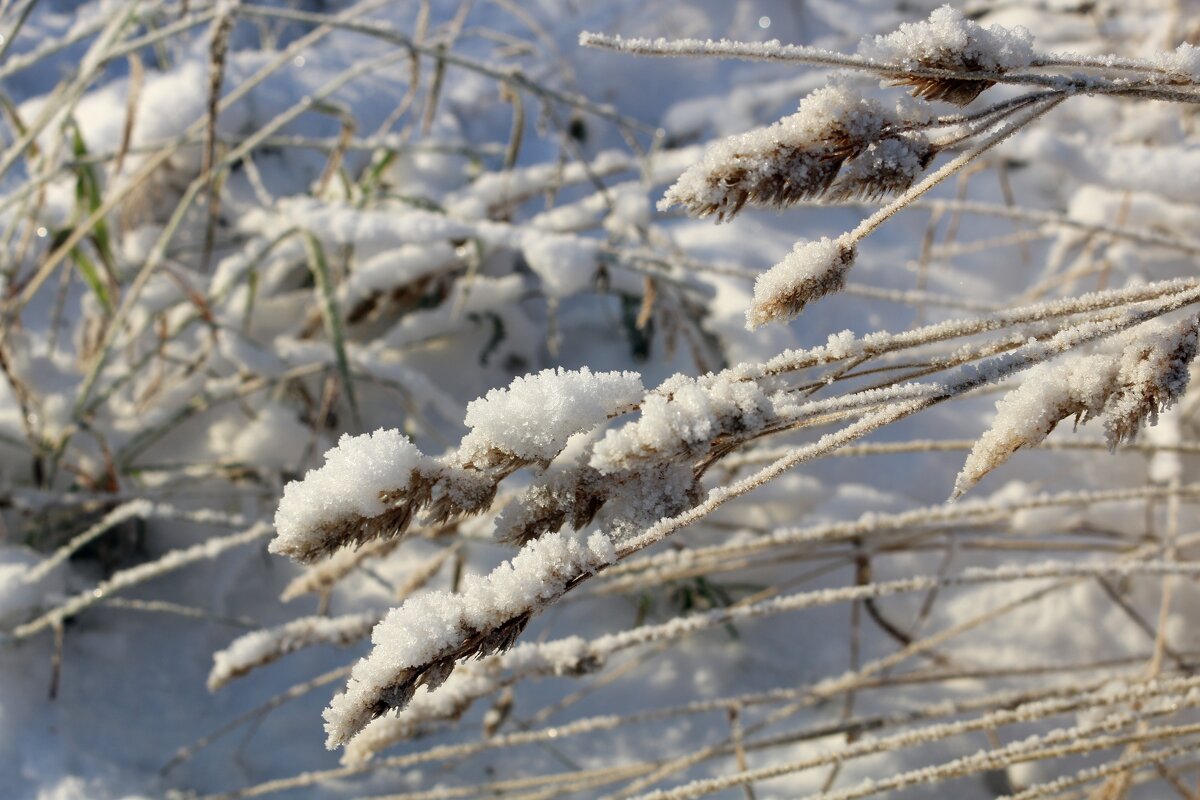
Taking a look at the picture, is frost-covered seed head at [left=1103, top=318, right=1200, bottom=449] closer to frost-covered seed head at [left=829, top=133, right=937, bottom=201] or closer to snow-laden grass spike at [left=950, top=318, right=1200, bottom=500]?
snow-laden grass spike at [left=950, top=318, right=1200, bottom=500]

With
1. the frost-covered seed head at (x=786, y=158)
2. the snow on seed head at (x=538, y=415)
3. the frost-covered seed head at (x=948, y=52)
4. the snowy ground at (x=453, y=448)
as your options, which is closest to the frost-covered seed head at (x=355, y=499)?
the snow on seed head at (x=538, y=415)

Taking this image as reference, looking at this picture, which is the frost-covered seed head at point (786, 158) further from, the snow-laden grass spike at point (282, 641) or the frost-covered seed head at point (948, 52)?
the snow-laden grass spike at point (282, 641)

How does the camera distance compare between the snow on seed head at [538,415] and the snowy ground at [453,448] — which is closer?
the snow on seed head at [538,415]

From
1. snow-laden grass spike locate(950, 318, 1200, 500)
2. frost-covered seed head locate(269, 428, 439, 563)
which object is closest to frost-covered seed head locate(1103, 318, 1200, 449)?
snow-laden grass spike locate(950, 318, 1200, 500)

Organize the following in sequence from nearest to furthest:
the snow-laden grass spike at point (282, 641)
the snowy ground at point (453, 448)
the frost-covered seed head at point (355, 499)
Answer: the frost-covered seed head at point (355, 499), the snow-laden grass spike at point (282, 641), the snowy ground at point (453, 448)

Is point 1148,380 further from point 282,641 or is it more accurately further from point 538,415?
point 282,641

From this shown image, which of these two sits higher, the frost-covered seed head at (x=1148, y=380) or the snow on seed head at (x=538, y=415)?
the snow on seed head at (x=538, y=415)
